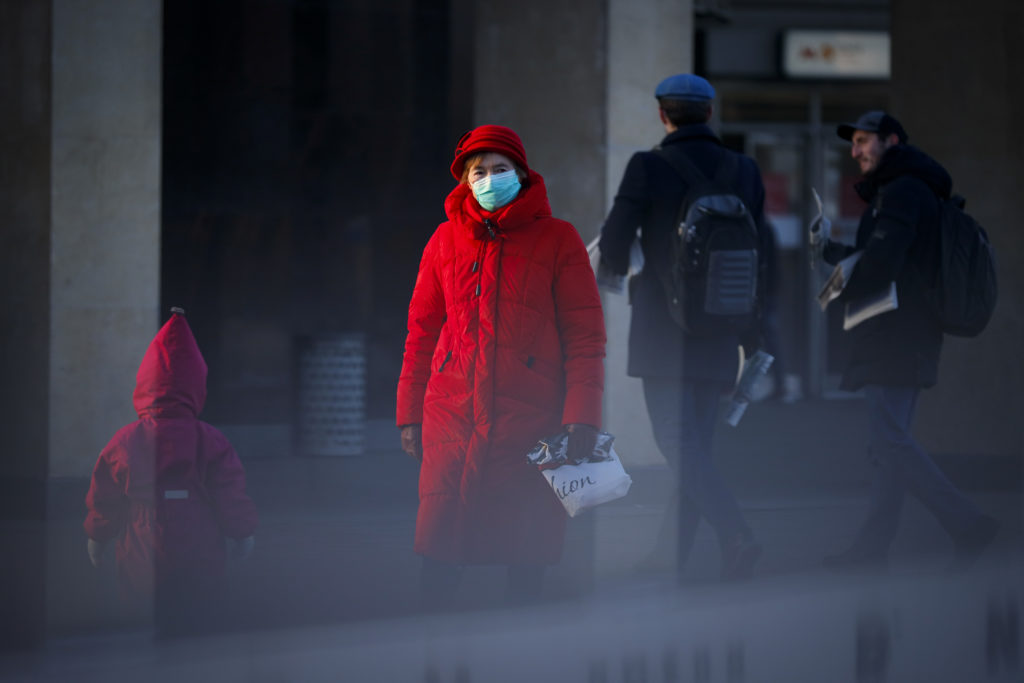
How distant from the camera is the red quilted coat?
13.8ft

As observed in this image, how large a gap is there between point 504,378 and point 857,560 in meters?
2.28

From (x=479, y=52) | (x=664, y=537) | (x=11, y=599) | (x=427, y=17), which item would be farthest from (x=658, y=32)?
(x=11, y=599)

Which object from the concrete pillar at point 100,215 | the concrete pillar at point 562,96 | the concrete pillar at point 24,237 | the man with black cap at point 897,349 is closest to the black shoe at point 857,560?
the man with black cap at point 897,349

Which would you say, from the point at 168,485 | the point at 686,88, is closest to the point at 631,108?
the point at 686,88

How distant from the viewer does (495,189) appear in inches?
169

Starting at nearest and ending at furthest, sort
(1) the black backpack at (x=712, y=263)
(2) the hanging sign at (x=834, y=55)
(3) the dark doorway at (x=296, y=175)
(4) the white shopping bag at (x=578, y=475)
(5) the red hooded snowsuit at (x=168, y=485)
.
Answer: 1. (4) the white shopping bag at (x=578, y=475)
2. (5) the red hooded snowsuit at (x=168, y=485)
3. (1) the black backpack at (x=712, y=263)
4. (3) the dark doorway at (x=296, y=175)
5. (2) the hanging sign at (x=834, y=55)

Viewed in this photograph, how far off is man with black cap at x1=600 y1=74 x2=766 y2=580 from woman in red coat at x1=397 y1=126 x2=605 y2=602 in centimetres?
112

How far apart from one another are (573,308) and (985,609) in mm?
1968

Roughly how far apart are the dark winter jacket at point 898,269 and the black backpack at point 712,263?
2.08 feet

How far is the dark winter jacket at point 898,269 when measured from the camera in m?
5.69

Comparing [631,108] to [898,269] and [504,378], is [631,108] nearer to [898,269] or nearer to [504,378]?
[898,269]

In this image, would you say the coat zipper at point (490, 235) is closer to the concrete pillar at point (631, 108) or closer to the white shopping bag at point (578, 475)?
the white shopping bag at point (578, 475)

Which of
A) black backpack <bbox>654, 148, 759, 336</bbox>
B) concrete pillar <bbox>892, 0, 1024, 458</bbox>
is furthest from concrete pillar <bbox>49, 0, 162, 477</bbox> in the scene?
concrete pillar <bbox>892, 0, 1024, 458</bbox>

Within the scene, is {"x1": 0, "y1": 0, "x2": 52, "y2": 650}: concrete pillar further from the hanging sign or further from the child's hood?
the hanging sign
